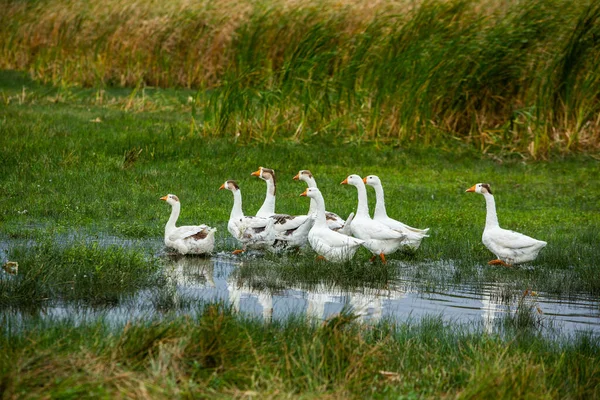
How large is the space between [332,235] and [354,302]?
58.6 inches

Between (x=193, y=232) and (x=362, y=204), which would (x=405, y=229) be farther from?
(x=193, y=232)

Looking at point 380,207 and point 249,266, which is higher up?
point 380,207

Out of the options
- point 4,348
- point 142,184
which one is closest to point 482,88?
point 142,184

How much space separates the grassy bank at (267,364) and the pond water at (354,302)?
2.56 feet

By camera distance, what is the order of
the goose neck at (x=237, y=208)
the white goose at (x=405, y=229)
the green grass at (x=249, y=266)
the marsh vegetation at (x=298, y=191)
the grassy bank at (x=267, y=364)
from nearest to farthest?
the grassy bank at (x=267, y=364)
the green grass at (x=249, y=266)
the marsh vegetation at (x=298, y=191)
the white goose at (x=405, y=229)
the goose neck at (x=237, y=208)

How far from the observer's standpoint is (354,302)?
8.63m

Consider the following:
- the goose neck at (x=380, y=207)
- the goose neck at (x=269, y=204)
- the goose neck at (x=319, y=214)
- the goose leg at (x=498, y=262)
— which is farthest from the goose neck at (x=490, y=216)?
the goose neck at (x=269, y=204)

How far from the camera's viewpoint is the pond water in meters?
7.75

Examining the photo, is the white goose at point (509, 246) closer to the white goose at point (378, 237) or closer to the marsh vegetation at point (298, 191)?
the marsh vegetation at point (298, 191)

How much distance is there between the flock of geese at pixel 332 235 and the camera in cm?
998

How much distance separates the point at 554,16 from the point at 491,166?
128 inches

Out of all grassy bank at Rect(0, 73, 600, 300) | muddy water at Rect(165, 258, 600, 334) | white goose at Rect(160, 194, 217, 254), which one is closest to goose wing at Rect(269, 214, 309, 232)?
grassy bank at Rect(0, 73, 600, 300)

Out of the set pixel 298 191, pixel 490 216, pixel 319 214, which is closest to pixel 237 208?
pixel 319 214

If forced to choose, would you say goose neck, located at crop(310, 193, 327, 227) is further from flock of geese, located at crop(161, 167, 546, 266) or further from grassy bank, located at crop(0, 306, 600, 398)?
grassy bank, located at crop(0, 306, 600, 398)
